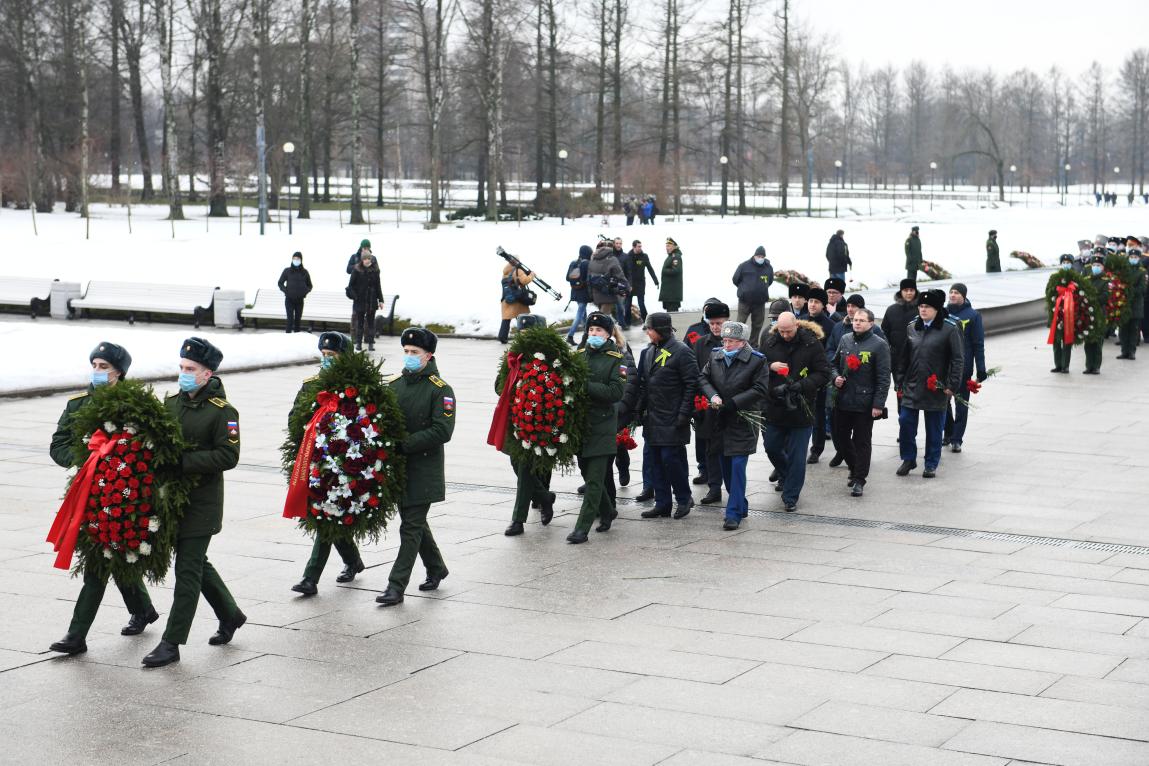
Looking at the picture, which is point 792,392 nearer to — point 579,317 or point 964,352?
point 964,352

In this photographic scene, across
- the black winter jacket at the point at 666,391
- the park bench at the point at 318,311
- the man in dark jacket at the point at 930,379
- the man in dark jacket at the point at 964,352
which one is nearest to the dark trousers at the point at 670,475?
the black winter jacket at the point at 666,391

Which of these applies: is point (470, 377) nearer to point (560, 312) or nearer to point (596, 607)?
point (560, 312)

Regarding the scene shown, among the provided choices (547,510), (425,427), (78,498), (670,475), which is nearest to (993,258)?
(670,475)

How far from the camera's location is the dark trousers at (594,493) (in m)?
10.7

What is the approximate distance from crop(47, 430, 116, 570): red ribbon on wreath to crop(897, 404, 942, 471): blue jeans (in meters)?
8.05

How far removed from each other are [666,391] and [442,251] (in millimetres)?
25542

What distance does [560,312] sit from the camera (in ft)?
88.7

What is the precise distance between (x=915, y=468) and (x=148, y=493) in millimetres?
8364

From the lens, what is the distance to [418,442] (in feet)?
29.0

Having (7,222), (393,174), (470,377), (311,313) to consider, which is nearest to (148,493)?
(470,377)

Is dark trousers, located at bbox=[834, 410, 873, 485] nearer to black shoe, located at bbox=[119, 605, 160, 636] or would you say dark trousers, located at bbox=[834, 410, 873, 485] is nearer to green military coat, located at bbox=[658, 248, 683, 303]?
black shoe, located at bbox=[119, 605, 160, 636]

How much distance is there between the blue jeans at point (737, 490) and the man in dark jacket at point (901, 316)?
3.75 meters

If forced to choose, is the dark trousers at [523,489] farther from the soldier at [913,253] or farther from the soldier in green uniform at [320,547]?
the soldier at [913,253]

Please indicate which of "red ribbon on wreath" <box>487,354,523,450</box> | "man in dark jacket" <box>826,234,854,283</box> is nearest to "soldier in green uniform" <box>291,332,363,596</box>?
"red ribbon on wreath" <box>487,354,523,450</box>
